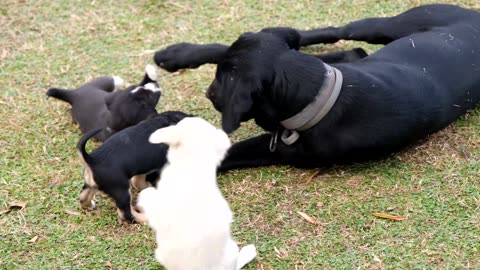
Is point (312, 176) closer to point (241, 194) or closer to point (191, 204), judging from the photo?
point (241, 194)

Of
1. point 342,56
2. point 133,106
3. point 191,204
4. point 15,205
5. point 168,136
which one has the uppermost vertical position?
point 168,136

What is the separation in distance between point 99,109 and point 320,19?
210cm

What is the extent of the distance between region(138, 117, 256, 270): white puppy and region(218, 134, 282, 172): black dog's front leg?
1138 mm

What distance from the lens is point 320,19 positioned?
5602mm

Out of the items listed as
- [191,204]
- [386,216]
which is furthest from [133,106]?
[386,216]

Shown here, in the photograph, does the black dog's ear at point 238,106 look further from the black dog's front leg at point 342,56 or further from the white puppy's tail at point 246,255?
the black dog's front leg at point 342,56

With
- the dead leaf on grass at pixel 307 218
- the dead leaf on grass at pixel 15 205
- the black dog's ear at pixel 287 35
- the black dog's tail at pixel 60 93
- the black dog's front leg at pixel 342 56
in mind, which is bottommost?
the dead leaf on grass at pixel 15 205

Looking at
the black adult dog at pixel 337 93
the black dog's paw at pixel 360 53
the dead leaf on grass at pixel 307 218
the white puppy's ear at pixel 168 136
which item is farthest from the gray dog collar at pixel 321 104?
the black dog's paw at pixel 360 53

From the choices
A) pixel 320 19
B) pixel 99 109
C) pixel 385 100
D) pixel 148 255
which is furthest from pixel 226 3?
pixel 148 255

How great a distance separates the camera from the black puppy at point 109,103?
405 centimetres

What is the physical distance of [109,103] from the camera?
4.25m

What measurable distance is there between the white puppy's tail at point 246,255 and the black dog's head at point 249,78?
60 centimetres

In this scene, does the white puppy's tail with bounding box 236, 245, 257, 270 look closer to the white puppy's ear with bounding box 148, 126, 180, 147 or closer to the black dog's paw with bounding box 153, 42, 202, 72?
the white puppy's ear with bounding box 148, 126, 180, 147

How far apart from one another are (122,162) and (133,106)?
0.60 meters
